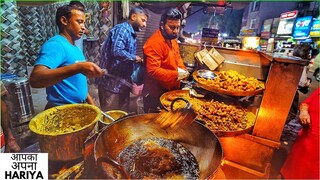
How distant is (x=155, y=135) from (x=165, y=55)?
149 cm

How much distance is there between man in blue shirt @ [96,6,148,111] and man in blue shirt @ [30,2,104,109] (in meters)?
0.80

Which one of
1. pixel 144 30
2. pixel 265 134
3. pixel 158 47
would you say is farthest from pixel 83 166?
pixel 144 30

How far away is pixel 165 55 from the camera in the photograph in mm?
2629

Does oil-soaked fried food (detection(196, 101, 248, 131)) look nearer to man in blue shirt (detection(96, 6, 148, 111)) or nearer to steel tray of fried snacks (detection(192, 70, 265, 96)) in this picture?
steel tray of fried snacks (detection(192, 70, 265, 96))

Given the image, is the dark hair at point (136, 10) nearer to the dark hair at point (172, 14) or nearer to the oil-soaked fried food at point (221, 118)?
the dark hair at point (172, 14)

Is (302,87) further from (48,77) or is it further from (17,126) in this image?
(17,126)

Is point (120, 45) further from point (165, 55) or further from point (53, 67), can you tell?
point (53, 67)

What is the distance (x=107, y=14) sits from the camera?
2238mm

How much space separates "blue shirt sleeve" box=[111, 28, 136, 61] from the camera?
7.60ft

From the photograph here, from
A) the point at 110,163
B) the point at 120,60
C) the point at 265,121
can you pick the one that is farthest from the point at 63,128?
the point at 265,121

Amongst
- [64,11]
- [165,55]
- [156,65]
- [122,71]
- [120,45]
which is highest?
[64,11]

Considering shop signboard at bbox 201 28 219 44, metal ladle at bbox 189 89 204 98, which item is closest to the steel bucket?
metal ladle at bbox 189 89 204 98

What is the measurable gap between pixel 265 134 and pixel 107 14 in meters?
2.40

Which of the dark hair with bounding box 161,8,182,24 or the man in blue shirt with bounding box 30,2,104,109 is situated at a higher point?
the dark hair with bounding box 161,8,182,24
